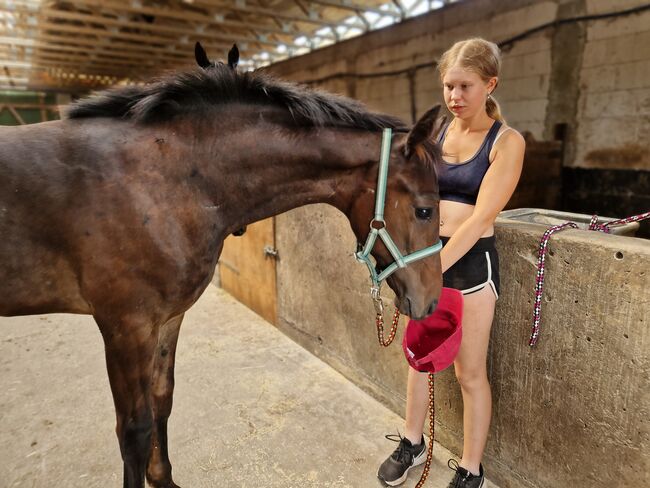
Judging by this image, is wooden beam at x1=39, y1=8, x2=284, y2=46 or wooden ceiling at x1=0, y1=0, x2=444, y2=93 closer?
wooden beam at x1=39, y1=8, x2=284, y2=46

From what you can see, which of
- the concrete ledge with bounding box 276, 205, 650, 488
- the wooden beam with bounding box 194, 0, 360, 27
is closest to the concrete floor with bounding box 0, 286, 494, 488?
the concrete ledge with bounding box 276, 205, 650, 488

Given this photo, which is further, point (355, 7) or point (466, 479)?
point (355, 7)

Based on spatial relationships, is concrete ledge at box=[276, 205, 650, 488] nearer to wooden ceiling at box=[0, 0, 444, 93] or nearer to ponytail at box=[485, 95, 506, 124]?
ponytail at box=[485, 95, 506, 124]

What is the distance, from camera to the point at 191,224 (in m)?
1.32

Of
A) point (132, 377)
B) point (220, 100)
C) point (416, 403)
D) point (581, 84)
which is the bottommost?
point (416, 403)

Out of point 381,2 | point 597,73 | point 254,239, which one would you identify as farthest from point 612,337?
point 381,2

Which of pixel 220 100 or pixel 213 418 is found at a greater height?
pixel 220 100

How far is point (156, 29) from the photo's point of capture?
7.34 m

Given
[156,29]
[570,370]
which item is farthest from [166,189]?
[156,29]

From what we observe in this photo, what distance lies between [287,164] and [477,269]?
2.50 ft

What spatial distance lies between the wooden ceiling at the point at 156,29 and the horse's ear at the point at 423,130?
240 inches

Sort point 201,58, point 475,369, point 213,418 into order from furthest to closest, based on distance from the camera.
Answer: point 213,418 → point 475,369 → point 201,58

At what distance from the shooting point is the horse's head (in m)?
1.26

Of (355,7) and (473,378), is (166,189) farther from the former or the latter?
(355,7)
